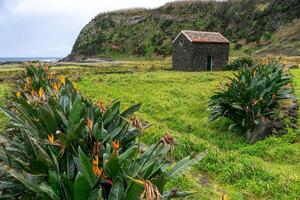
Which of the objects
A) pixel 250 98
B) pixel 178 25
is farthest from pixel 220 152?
pixel 178 25

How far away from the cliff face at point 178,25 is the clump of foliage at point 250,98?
48.0 m

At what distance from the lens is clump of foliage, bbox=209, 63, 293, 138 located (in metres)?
10.4

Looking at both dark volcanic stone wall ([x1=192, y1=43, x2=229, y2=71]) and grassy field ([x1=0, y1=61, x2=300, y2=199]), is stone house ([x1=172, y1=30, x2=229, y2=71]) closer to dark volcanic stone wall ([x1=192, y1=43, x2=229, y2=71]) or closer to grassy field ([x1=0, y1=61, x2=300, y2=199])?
dark volcanic stone wall ([x1=192, y1=43, x2=229, y2=71])

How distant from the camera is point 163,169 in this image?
4000 millimetres

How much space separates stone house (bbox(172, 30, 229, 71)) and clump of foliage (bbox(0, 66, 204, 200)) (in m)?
27.4

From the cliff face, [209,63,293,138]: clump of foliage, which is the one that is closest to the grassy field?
[209,63,293,138]: clump of foliage

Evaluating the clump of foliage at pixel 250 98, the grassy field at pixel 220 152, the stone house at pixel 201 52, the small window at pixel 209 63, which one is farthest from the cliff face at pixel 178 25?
the clump of foliage at pixel 250 98

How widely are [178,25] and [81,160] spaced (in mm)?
75827

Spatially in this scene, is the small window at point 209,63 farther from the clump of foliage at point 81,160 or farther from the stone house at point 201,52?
the clump of foliage at point 81,160

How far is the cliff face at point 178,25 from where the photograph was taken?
6231 centimetres

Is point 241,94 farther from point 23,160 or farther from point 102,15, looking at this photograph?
point 102,15

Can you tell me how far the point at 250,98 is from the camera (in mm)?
10367

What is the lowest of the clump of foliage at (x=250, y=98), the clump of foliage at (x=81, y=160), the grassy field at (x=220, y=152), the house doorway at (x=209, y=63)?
the house doorway at (x=209, y=63)

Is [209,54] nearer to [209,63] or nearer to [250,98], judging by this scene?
[209,63]
